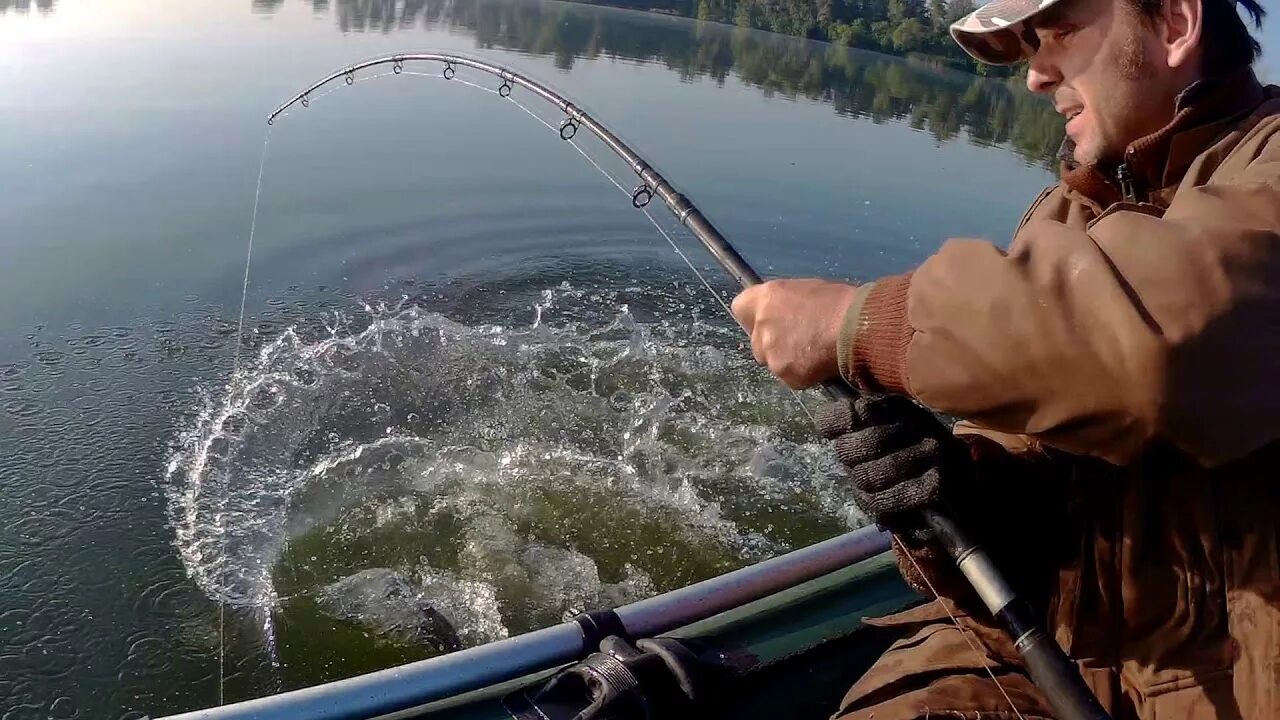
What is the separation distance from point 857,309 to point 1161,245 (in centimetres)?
49

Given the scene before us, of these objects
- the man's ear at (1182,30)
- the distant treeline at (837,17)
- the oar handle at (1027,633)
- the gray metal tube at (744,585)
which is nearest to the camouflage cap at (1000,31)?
the man's ear at (1182,30)

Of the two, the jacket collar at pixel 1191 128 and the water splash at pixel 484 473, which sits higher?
the jacket collar at pixel 1191 128

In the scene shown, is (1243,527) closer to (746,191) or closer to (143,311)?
(143,311)

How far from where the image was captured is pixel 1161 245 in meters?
1.28

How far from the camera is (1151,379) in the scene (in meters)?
1.25

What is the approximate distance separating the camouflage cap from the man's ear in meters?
0.21

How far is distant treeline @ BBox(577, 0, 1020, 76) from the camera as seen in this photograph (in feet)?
145

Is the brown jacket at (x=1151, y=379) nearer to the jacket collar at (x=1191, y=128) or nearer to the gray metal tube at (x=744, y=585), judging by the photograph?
the jacket collar at (x=1191, y=128)

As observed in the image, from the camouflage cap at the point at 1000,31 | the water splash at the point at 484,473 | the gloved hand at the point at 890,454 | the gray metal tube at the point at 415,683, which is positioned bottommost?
the water splash at the point at 484,473

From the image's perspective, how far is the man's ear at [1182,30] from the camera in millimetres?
1695

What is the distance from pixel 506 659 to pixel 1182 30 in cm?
208

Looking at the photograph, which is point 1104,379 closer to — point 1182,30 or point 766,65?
point 1182,30

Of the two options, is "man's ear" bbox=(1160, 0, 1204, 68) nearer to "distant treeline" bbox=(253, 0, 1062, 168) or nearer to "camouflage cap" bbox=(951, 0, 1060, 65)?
"camouflage cap" bbox=(951, 0, 1060, 65)

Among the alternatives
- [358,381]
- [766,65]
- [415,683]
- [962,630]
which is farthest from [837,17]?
[415,683]
